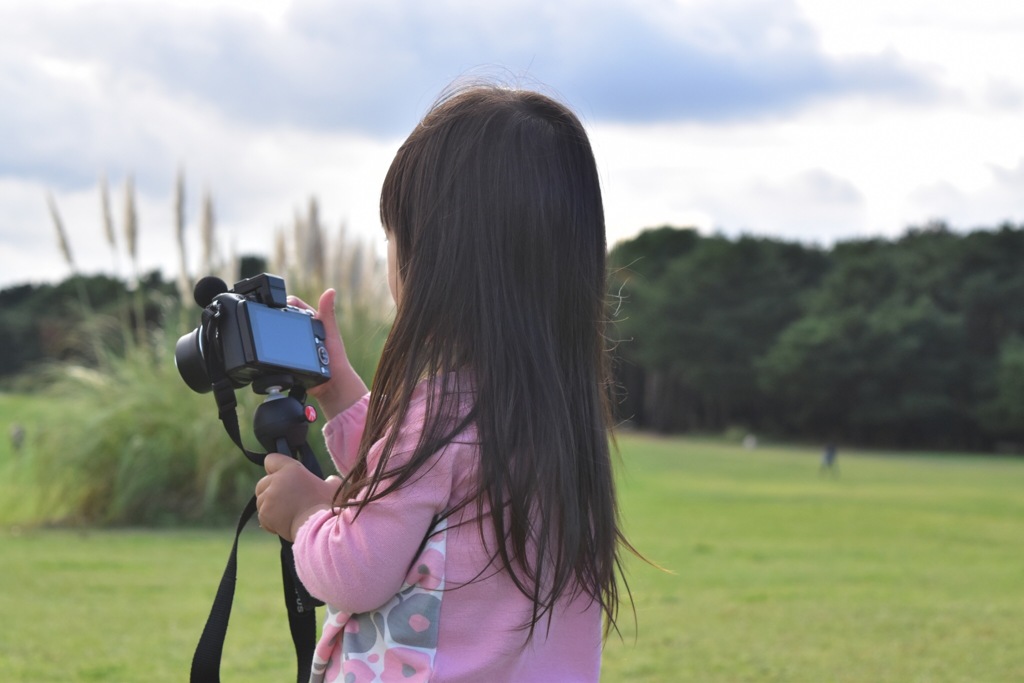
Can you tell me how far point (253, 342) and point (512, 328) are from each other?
1.50 ft

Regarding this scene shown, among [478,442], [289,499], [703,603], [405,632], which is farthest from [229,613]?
[703,603]

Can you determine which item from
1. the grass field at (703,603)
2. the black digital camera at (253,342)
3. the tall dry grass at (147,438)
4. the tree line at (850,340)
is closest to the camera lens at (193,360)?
the black digital camera at (253,342)

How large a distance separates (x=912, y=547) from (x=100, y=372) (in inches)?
285

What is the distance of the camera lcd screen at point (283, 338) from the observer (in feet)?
6.45

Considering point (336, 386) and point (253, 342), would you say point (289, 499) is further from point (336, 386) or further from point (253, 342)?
point (336, 386)

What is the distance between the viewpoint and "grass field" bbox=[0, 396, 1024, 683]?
15.2 ft

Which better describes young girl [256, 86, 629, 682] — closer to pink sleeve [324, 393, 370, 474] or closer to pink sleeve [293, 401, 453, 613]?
pink sleeve [293, 401, 453, 613]

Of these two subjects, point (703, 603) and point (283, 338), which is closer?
point (283, 338)

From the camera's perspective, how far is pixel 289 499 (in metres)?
1.88

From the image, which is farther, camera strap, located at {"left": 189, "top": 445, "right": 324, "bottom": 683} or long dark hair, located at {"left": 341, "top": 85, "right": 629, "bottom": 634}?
camera strap, located at {"left": 189, "top": 445, "right": 324, "bottom": 683}

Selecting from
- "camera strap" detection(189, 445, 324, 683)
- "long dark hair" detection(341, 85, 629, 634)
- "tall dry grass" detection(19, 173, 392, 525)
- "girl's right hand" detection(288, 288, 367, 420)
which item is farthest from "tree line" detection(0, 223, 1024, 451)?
"long dark hair" detection(341, 85, 629, 634)

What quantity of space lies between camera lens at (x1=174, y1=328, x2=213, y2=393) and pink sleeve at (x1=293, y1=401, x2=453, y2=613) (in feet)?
1.50

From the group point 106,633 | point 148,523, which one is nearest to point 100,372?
point 148,523

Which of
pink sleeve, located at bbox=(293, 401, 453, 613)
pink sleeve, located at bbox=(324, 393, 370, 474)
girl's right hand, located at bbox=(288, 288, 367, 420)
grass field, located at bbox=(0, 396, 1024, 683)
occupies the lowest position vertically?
grass field, located at bbox=(0, 396, 1024, 683)
